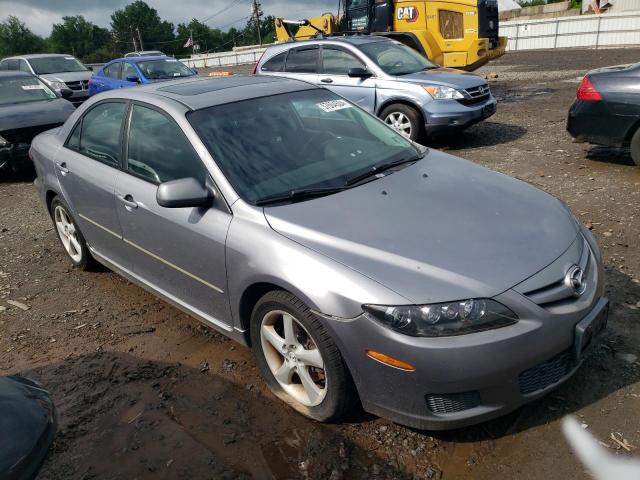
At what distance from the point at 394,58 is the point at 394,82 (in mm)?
849

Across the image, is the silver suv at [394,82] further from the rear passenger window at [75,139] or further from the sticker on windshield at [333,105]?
the rear passenger window at [75,139]

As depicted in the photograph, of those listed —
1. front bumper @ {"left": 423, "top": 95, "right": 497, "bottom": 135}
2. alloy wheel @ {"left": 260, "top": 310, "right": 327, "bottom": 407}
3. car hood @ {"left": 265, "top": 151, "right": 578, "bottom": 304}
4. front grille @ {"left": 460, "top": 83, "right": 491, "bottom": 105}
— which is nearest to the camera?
car hood @ {"left": 265, "top": 151, "right": 578, "bottom": 304}

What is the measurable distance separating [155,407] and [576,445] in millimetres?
2237

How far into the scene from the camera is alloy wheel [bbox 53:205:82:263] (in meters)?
4.77

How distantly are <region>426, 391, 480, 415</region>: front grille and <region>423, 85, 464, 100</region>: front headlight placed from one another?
646 cm

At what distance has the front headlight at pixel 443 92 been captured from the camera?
804 centimetres

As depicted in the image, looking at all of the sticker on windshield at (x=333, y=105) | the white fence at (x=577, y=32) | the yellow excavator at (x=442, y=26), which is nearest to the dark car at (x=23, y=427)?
the sticker on windshield at (x=333, y=105)

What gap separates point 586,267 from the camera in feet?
8.92

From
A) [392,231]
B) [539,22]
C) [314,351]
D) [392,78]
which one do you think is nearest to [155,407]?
[314,351]

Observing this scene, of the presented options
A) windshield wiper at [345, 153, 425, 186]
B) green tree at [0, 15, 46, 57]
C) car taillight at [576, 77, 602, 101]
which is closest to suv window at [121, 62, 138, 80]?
car taillight at [576, 77, 602, 101]

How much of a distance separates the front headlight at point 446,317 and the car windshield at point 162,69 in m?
12.3

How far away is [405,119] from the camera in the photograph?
27.4 feet

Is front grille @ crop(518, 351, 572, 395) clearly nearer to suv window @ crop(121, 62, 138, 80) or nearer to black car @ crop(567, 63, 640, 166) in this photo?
black car @ crop(567, 63, 640, 166)

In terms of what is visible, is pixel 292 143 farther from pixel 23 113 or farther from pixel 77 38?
pixel 77 38
